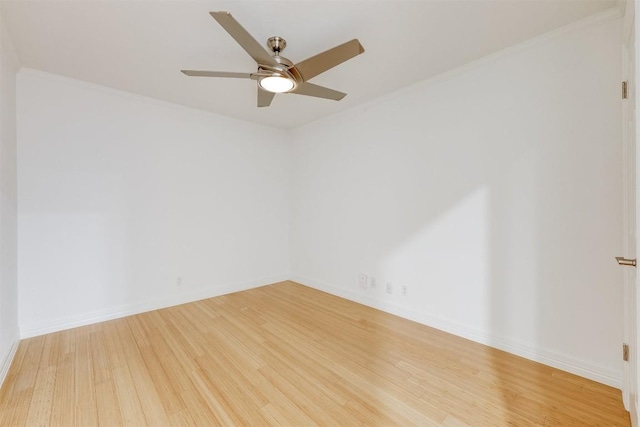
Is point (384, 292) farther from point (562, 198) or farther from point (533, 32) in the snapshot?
point (533, 32)

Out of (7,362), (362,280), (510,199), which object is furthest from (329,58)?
(7,362)

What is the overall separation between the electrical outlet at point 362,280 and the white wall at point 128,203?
1506mm

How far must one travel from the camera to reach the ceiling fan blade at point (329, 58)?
1620 millimetres

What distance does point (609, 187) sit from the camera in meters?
1.84

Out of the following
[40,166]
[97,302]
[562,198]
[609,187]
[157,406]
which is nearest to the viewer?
[157,406]

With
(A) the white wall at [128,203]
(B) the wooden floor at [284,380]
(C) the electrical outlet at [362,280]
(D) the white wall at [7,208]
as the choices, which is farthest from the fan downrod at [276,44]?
(C) the electrical outlet at [362,280]

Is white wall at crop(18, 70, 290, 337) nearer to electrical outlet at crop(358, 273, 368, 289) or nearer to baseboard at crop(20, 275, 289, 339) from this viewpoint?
baseboard at crop(20, 275, 289, 339)

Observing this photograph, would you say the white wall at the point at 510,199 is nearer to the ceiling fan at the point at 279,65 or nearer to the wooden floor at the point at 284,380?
the wooden floor at the point at 284,380

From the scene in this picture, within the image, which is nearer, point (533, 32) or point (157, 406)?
point (157, 406)

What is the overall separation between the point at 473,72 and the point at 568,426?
2561 millimetres

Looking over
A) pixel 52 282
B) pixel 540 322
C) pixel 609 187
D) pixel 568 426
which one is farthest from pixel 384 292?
pixel 52 282

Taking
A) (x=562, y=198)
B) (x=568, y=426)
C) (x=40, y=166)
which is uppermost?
(x=40, y=166)

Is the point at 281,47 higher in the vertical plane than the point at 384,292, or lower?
higher

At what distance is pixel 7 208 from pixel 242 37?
7.43 ft
